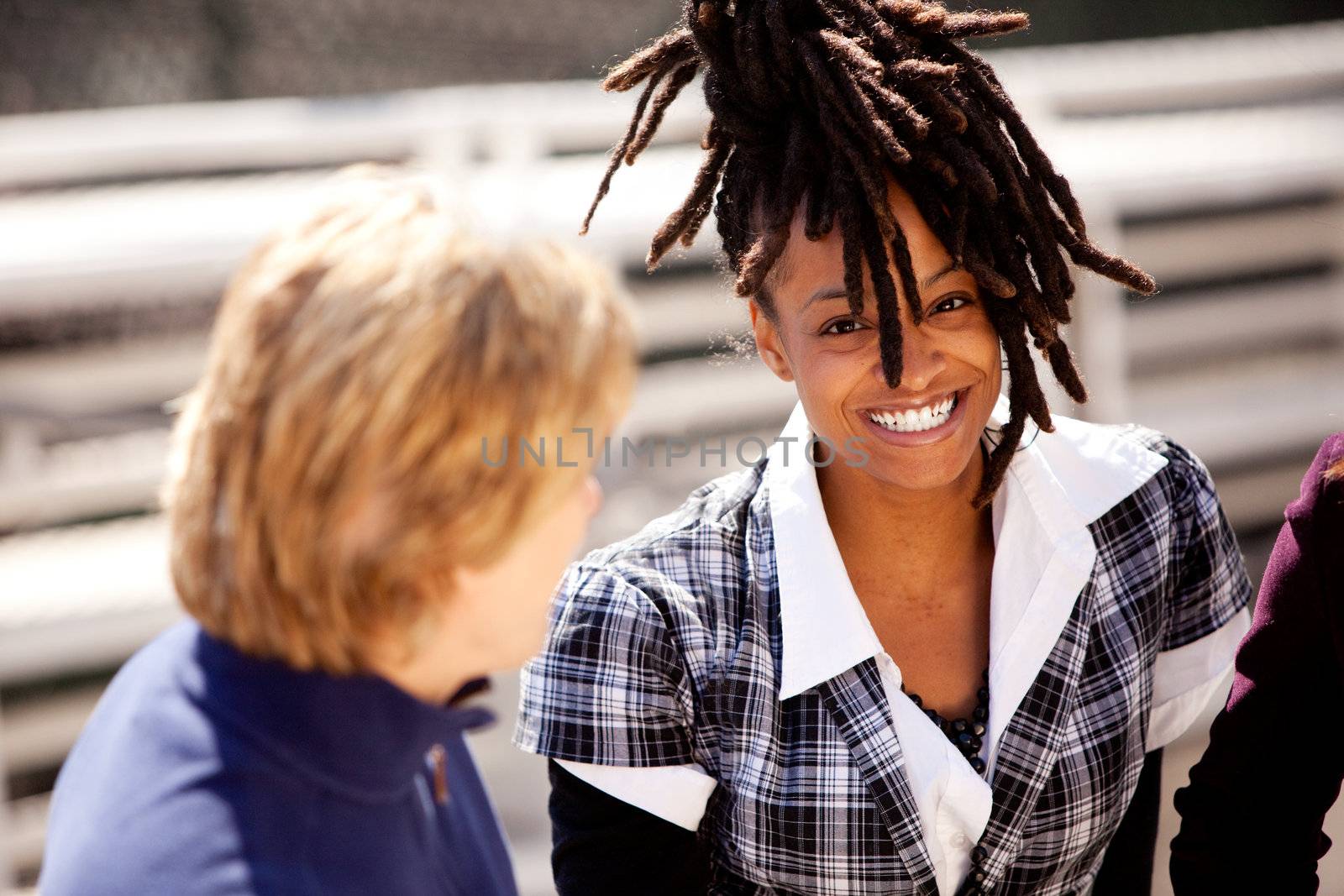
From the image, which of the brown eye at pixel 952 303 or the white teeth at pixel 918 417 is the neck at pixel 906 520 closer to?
the white teeth at pixel 918 417

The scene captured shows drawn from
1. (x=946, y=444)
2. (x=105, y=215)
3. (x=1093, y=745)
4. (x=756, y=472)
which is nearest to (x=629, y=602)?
(x=756, y=472)

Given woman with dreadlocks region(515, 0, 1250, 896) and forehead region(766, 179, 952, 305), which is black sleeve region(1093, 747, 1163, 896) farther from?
forehead region(766, 179, 952, 305)

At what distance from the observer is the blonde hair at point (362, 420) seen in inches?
37.0

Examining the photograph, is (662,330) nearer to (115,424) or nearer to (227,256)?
(227,256)

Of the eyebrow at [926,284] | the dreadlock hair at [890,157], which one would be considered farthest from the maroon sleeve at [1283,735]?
the eyebrow at [926,284]

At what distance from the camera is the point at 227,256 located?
10.1ft

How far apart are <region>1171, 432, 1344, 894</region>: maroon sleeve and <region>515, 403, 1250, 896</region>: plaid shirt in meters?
0.13

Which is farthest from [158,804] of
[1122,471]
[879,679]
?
[1122,471]

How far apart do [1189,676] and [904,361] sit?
637 millimetres

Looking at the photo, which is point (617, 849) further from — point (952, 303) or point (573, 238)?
point (573, 238)

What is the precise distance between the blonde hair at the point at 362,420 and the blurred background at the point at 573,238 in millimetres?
1002

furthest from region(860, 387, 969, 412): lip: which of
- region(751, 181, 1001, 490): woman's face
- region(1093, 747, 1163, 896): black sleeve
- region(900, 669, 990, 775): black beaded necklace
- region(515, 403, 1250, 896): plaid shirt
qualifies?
region(1093, 747, 1163, 896): black sleeve

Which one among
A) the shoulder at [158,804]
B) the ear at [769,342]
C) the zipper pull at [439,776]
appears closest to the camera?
the shoulder at [158,804]

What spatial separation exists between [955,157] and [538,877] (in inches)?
78.7
